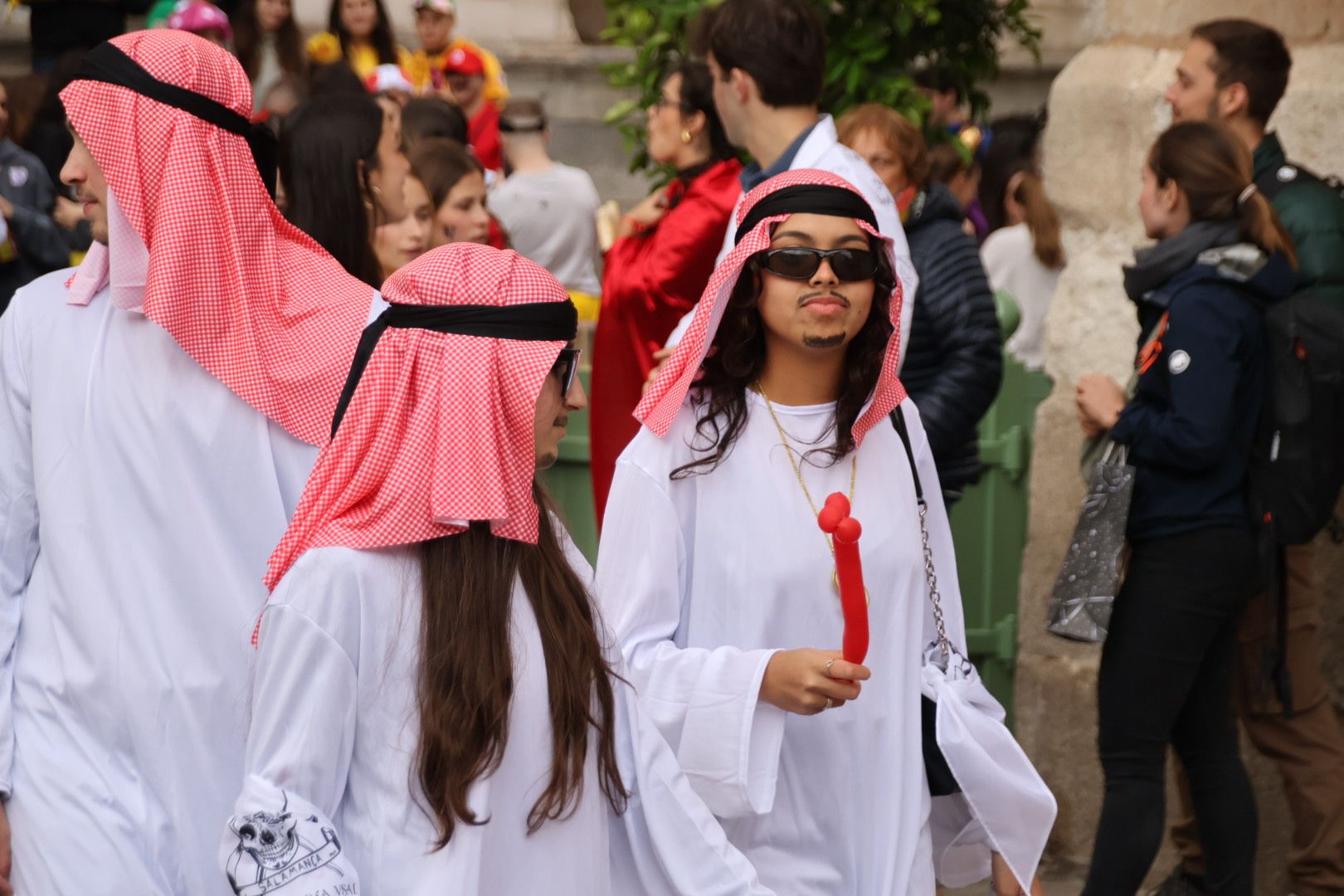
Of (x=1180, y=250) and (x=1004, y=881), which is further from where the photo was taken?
(x=1180, y=250)

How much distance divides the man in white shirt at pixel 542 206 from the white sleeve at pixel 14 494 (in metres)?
4.50

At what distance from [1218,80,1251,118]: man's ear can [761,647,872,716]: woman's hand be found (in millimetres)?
2621

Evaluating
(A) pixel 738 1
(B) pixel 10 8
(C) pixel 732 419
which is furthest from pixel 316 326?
(B) pixel 10 8

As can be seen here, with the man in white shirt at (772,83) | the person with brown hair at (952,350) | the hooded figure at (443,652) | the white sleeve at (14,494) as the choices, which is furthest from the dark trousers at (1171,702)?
the white sleeve at (14,494)

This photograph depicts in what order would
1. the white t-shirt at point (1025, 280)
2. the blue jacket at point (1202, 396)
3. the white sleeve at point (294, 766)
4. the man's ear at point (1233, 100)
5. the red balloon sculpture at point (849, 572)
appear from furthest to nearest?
the white t-shirt at point (1025, 280) < the man's ear at point (1233, 100) < the blue jacket at point (1202, 396) < the red balloon sculpture at point (849, 572) < the white sleeve at point (294, 766)

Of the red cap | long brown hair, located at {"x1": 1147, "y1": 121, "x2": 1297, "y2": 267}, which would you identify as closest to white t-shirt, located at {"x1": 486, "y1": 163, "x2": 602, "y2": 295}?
the red cap

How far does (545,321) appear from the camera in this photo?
2.49 meters

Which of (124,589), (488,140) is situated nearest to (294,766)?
(124,589)

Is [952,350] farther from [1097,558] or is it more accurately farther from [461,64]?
[461,64]

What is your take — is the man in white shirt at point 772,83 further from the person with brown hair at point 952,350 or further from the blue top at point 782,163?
the person with brown hair at point 952,350

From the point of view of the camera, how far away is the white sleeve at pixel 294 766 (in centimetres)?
230

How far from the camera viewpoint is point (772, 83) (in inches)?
186

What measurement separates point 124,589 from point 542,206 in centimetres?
477

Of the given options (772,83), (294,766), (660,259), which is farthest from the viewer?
(660,259)
